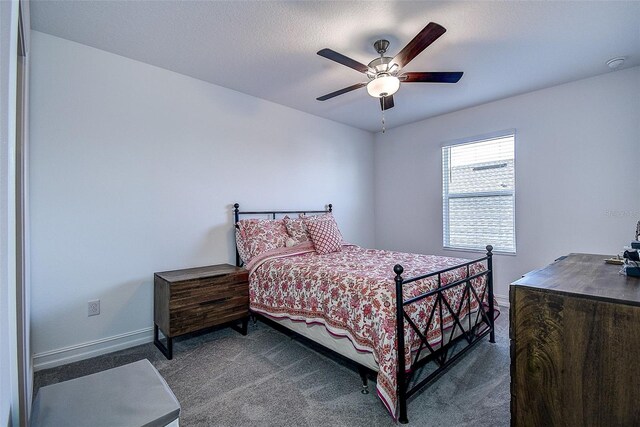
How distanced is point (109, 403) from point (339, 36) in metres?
2.60

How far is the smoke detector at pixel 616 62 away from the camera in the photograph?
2683 millimetres

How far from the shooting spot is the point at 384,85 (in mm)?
2223

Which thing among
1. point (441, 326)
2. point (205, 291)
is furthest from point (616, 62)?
point (205, 291)

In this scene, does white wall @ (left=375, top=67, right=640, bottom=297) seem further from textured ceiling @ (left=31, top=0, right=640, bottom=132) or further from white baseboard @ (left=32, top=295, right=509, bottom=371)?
white baseboard @ (left=32, top=295, right=509, bottom=371)

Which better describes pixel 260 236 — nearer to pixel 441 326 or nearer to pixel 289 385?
pixel 289 385

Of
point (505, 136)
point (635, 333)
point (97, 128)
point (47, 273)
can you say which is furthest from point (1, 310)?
point (505, 136)

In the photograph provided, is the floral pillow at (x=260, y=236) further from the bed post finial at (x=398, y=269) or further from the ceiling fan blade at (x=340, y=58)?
the ceiling fan blade at (x=340, y=58)

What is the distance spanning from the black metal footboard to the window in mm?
1418

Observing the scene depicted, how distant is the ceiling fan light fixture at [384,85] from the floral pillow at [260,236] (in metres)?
1.79

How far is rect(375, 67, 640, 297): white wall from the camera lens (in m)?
2.91

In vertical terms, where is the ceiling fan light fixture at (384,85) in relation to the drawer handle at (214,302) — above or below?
above

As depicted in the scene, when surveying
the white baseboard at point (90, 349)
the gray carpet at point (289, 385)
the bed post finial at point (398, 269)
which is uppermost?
the bed post finial at point (398, 269)

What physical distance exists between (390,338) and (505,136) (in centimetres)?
325

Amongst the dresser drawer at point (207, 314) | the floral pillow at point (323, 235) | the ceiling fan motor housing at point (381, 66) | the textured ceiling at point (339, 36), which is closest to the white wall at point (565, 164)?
the textured ceiling at point (339, 36)
